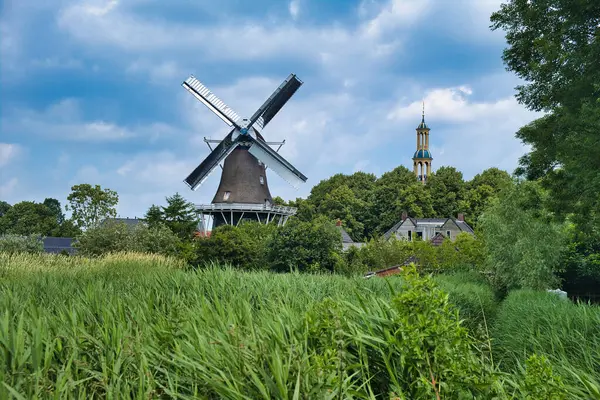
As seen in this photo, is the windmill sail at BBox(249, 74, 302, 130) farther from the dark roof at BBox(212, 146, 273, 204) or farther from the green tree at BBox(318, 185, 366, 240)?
the green tree at BBox(318, 185, 366, 240)

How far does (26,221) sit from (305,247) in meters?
39.7

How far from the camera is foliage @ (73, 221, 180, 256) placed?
28783 millimetres

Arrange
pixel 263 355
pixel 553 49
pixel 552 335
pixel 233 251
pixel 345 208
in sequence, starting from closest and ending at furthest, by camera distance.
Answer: pixel 263 355
pixel 552 335
pixel 553 49
pixel 233 251
pixel 345 208

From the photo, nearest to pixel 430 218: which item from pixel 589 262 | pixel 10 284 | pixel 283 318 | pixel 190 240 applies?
pixel 190 240

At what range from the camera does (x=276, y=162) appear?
39125 mm

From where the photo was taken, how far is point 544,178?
15000 millimetres

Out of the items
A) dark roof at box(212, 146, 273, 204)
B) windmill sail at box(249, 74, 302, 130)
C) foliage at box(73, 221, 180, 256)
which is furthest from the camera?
dark roof at box(212, 146, 273, 204)

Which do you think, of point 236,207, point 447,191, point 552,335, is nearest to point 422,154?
point 447,191

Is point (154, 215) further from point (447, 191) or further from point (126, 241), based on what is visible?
point (447, 191)

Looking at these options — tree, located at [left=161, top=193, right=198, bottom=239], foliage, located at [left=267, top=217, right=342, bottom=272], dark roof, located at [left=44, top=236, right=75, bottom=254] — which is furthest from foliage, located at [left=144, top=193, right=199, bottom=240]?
dark roof, located at [left=44, top=236, right=75, bottom=254]

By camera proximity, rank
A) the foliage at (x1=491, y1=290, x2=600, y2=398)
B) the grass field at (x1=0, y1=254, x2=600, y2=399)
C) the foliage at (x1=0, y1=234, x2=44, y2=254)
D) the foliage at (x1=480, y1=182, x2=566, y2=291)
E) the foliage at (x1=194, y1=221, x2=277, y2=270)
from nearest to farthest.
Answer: the grass field at (x1=0, y1=254, x2=600, y2=399) → the foliage at (x1=491, y1=290, x2=600, y2=398) → the foliage at (x1=480, y1=182, x2=566, y2=291) → the foliage at (x1=194, y1=221, x2=277, y2=270) → the foliage at (x1=0, y1=234, x2=44, y2=254)

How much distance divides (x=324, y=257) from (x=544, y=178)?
14.0 meters

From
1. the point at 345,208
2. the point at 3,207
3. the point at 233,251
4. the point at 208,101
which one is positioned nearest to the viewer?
the point at 233,251

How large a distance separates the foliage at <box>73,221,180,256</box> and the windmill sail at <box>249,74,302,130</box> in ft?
39.9
